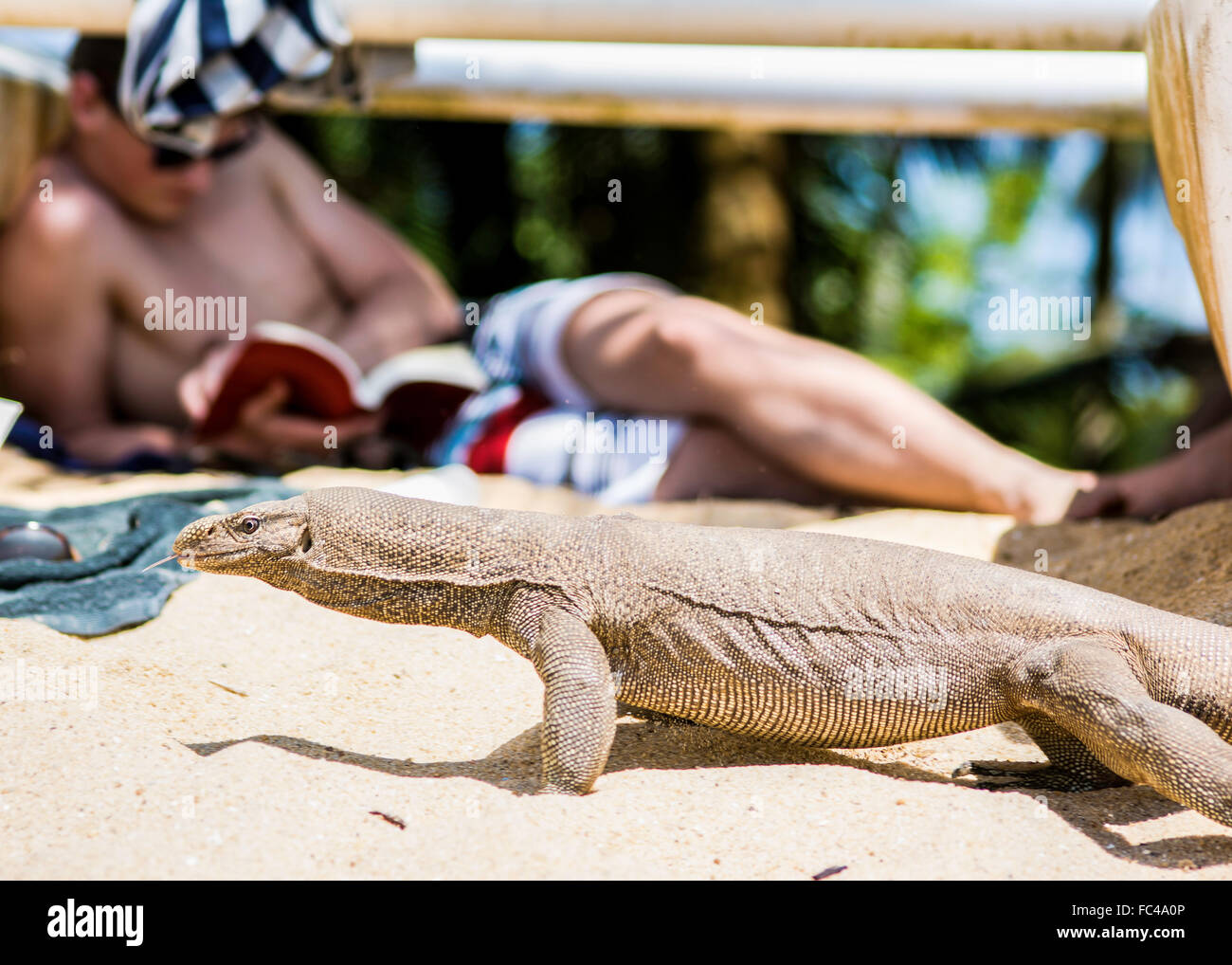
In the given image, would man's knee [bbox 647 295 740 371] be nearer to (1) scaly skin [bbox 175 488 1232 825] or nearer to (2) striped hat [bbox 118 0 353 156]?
(2) striped hat [bbox 118 0 353 156]

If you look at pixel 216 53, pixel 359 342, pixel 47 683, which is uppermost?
pixel 216 53

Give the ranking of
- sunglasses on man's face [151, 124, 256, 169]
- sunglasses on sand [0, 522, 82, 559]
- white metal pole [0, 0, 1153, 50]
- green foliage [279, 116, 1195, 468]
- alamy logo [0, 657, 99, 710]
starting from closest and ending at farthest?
1. alamy logo [0, 657, 99, 710]
2. sunglasses on sand [0, 522, 82, 559]
3. white metal pole [0, 0, 1153, 50]
4. sunglasses on man's face [151, 124, 256, 169]
5. green foliage [279, 116, 1195, 468]

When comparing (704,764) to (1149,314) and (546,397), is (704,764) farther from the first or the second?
(1149,314)

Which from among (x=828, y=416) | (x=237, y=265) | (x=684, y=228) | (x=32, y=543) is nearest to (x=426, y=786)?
(x=32, y=543)

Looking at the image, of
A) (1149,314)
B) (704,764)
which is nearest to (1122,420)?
(1149,314)

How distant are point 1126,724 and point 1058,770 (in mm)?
330

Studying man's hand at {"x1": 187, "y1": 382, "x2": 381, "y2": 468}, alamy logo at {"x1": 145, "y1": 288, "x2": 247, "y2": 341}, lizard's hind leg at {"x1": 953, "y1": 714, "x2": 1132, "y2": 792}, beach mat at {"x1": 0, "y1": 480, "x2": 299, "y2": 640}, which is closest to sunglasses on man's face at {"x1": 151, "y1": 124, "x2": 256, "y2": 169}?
alamy logo at {"x1": 145, "y1": 288, "x2": 247, "y2": 341}

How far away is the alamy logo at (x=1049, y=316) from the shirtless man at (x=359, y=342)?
7.22 m

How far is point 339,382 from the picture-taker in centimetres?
526

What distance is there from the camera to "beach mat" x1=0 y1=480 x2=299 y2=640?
3.05m

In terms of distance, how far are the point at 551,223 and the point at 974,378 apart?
173 inches

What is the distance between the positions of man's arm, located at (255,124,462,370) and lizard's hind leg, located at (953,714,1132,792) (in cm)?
436
